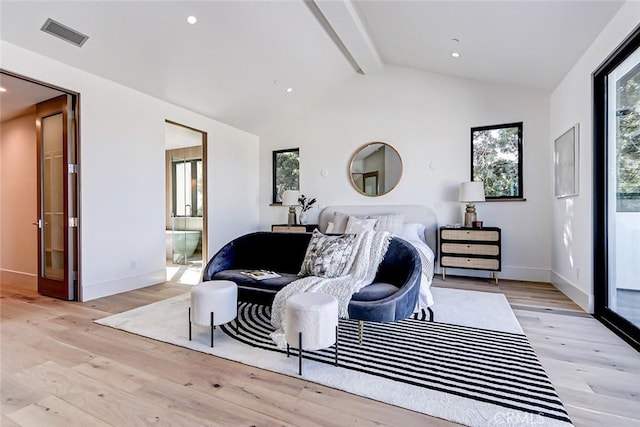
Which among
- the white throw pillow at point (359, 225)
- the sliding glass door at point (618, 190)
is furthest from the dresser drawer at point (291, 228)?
the sliding glass door at point (618, 190)

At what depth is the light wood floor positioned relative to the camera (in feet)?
5.30

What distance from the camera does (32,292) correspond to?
4.20 metres

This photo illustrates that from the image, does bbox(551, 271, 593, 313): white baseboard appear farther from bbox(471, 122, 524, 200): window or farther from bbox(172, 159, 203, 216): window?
bbox(172, 159, 203, 216): window

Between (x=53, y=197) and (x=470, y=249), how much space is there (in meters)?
5.74

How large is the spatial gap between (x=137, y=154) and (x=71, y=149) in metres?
0.74

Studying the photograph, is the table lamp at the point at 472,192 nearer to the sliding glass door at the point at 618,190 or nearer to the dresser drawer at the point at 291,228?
the sliding glass door at the point at 618,190

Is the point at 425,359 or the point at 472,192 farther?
the point at 472,192

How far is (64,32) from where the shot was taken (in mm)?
3111

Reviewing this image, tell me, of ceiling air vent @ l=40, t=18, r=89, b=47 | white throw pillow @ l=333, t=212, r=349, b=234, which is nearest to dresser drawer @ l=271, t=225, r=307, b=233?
white throw pillow @ l=333, t=212, r=349, b=234

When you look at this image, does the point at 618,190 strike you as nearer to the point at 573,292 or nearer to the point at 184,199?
the point at 573,292

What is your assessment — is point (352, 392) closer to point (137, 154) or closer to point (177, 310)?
point (177, 310)

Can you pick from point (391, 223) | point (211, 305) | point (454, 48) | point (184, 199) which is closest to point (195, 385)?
point (211, 305)

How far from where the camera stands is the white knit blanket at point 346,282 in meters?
2.45

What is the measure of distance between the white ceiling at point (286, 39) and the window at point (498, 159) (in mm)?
720
